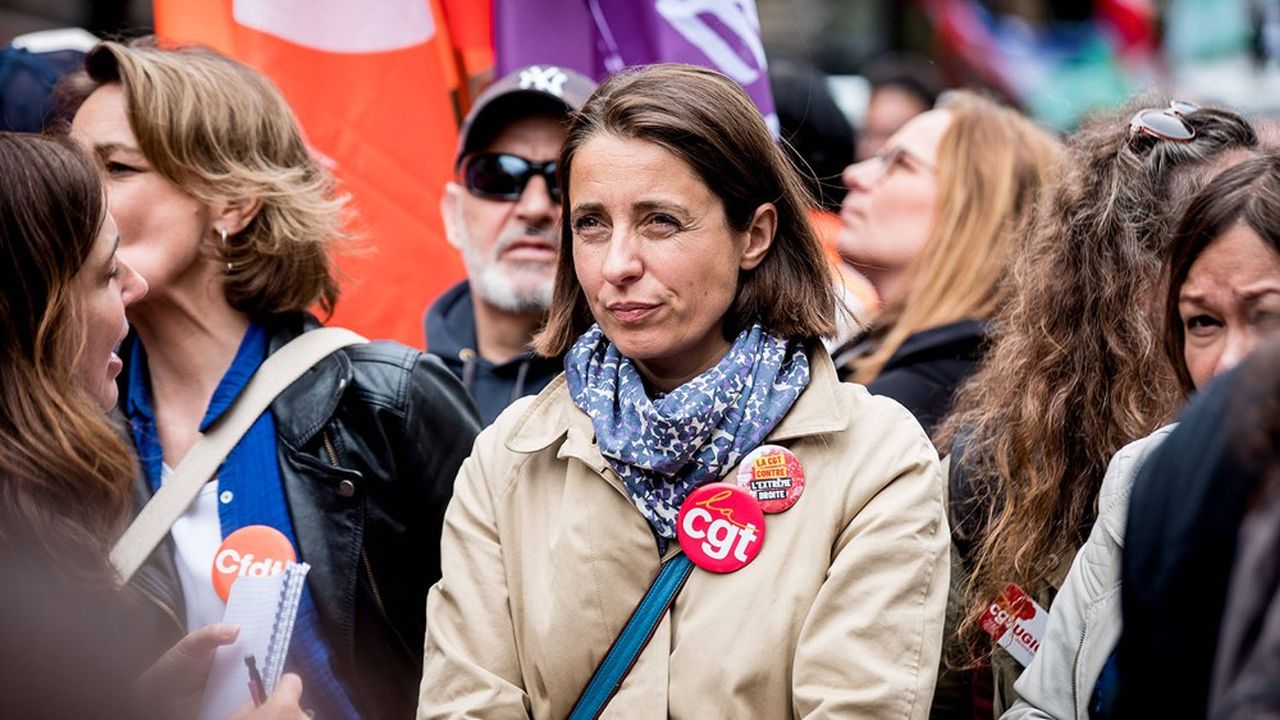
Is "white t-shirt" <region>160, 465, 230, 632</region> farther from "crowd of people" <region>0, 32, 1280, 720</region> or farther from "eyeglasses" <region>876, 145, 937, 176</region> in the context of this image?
"eyeglasses" <region>876, 145, 937, 176</region>

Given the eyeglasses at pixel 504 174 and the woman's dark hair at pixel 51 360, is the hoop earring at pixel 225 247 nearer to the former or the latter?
the woman's dark hair at pixel 51 360

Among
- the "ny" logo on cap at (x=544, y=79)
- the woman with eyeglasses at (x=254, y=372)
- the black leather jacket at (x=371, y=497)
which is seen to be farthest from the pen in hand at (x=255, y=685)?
the "ny" logo on cap at (x=544, y=79)

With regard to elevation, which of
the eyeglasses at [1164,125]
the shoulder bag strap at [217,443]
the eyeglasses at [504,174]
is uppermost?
the eyeglasses at [1164,125]

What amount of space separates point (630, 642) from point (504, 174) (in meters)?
2.00

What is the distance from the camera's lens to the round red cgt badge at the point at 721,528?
8.92 ft

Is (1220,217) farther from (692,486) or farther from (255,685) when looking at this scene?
(255,685)

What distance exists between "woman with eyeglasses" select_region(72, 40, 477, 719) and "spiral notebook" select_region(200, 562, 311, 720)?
0.16 metres

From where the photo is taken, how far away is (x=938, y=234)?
4562mm

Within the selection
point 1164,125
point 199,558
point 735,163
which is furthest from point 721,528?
point 1164,125

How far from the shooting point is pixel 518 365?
4.30 m

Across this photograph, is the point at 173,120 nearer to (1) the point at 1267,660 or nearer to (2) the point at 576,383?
(2) the point at 576,383

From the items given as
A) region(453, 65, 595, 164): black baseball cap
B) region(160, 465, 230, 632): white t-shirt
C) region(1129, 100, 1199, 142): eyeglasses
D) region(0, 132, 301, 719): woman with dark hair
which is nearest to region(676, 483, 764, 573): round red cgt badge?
region(0, 132, 301, 719): woman with dark hair

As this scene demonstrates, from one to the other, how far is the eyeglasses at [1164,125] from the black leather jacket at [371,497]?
1649 millimetres

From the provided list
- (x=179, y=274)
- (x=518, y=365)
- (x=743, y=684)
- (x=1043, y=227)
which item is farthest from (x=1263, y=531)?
(x=518, y=365)
